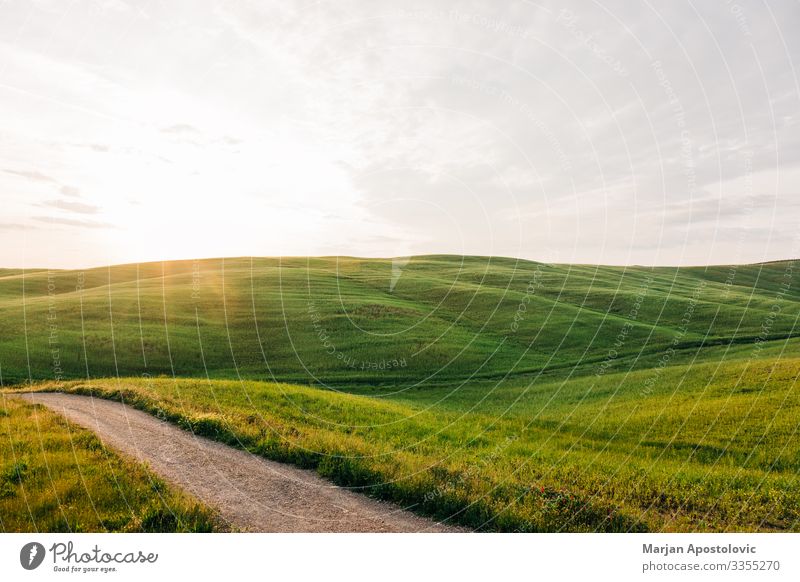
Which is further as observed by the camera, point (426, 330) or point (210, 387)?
point (426, 330)

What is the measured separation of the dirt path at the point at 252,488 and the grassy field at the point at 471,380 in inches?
23.3

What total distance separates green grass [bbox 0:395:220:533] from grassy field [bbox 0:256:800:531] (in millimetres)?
3489

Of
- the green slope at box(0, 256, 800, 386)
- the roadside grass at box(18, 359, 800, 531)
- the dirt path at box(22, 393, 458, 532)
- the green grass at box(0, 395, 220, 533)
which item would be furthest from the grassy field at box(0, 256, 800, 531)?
the green grass at box(0, 395, 220, 533)

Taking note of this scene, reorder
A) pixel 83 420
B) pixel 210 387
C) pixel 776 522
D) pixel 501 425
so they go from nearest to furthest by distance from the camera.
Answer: pixel 776 522
pixel 83 420
pixel 501 425
pixel 210 387

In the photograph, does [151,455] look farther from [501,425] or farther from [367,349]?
[367,349]

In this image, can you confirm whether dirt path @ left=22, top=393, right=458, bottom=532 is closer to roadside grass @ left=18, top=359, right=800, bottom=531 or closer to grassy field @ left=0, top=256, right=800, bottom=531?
roadside grass @ left=18, top=359, right=800, bottom=531

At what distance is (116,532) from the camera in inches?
324

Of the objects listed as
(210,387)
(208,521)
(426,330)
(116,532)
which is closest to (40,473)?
(116,532)

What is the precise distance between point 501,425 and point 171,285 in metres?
47.7

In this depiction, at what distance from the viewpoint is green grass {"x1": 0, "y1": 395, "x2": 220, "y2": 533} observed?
27.4 feet

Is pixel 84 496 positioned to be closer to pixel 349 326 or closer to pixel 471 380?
pixel 471 380

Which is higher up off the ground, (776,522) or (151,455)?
(151,455)

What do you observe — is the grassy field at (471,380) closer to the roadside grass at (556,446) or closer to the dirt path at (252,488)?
the roadside grass at (556,446)

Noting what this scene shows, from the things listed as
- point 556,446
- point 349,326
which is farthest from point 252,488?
point 349,326
